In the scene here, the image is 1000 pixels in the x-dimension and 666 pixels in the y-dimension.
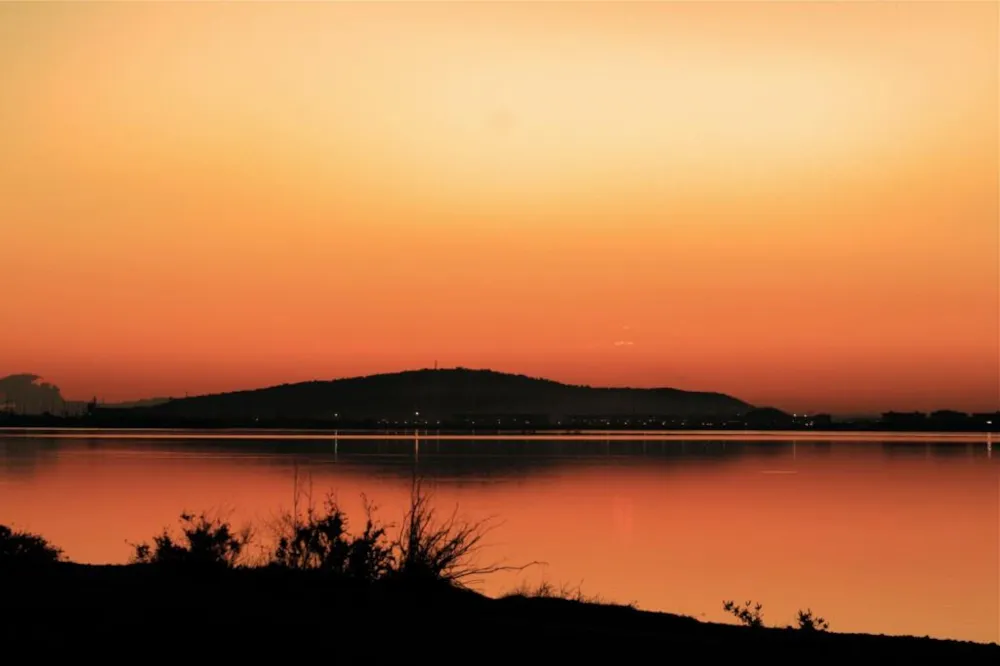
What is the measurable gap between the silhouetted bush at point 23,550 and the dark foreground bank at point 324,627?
1.35m

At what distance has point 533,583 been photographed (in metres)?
24.3

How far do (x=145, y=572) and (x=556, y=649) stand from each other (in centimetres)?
663

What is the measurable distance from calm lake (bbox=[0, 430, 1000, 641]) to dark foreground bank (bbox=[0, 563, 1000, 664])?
769 centimetres

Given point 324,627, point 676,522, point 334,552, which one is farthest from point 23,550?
point 676,522

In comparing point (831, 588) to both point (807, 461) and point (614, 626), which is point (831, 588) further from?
point (807, 461)

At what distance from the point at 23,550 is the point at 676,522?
1008 inches

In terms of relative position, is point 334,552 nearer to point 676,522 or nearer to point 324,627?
point 324,627

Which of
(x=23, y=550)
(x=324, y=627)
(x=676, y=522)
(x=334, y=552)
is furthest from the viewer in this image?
(x=676, y=522)

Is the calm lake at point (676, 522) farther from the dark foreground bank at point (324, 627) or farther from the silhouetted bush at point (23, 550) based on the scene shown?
the dark foreground bank at point (324, 627)

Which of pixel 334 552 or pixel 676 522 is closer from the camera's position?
pixel 334 552

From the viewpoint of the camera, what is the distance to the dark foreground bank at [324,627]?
10.1 metres


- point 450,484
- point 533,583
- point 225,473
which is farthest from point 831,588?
point 225,473

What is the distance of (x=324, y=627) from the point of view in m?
11.0

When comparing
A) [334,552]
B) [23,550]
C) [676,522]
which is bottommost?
[676,522]
